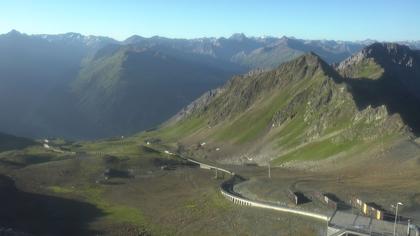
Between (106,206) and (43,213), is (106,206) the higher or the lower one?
the lower one

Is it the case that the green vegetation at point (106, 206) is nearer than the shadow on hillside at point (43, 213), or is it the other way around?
the shadow on hillside at point (43, 213)

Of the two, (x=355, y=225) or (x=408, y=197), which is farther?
(x=408, y=197)

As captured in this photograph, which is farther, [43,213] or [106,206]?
[106,206]

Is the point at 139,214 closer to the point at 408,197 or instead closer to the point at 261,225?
the point at 261,225

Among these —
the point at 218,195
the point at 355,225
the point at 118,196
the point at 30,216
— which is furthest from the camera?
the point at 118,196

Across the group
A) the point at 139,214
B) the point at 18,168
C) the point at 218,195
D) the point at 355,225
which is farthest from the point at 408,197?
the point at 18,168

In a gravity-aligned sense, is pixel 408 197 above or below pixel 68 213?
above

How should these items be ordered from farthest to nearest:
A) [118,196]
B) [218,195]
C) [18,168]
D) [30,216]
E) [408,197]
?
[18,168] < [118,196] < [218,195] < [30,216] < [408,197]

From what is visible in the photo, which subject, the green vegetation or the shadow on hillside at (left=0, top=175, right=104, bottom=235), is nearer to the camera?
the shadow on hillside at (left=0, top=175, right=104, bottom=235)
